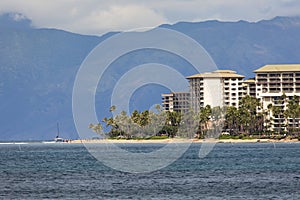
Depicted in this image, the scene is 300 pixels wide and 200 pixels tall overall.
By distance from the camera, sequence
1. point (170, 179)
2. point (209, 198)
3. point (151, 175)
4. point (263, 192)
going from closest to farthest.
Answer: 1. point (209, 198)
2. point (263, 192)
3. point (170, 179)
4. point (151, 175)

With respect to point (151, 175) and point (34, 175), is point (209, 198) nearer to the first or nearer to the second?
point (151, 175)

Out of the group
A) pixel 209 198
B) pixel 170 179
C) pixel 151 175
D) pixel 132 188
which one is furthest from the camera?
pixel 151 175

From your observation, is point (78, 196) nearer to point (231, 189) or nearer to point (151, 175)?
point (231, 189)

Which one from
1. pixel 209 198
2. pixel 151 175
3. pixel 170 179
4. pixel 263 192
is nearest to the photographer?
pixel 209 198

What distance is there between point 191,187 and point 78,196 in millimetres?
11516

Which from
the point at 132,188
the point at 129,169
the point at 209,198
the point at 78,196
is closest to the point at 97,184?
the point at 132,188

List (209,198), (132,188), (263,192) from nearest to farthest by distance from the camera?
(209,198) < (263,192) < (132,188)

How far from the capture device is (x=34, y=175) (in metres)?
90.0

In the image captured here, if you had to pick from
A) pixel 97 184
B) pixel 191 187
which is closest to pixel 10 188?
pixel 97 184

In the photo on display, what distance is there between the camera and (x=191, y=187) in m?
71.0

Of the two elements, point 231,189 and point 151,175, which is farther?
point 151,175

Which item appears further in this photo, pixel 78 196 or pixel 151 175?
pixel 151 175

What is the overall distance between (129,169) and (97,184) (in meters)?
24.2

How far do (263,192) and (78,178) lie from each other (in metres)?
23.9
